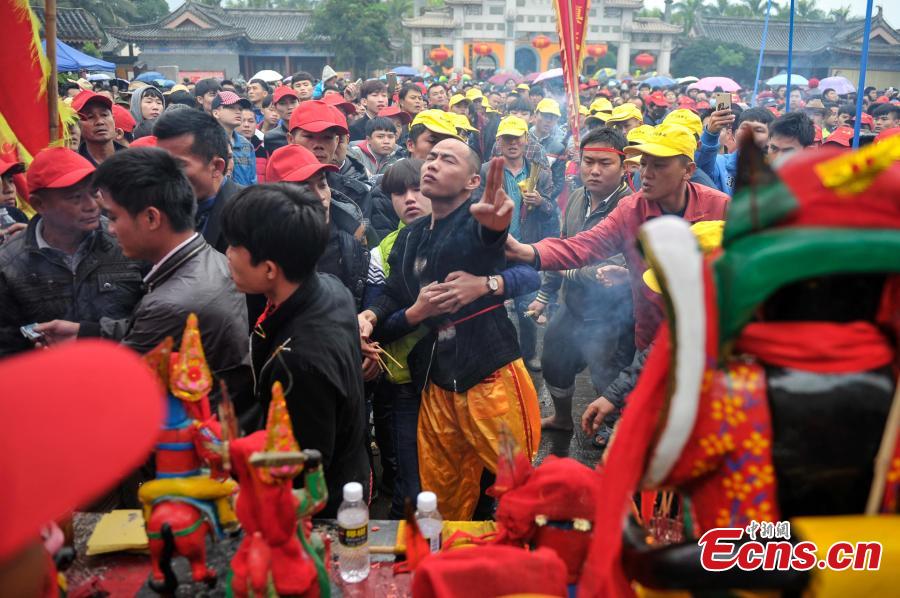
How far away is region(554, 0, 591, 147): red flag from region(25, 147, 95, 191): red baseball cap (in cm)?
488

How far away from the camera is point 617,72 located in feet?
139

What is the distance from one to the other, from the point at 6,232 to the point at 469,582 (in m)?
3.33

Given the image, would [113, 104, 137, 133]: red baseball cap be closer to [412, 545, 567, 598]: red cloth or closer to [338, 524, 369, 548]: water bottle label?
[338, 524, 369, 548]: water bottle label

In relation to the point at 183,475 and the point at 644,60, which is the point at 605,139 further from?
the point at 644,60

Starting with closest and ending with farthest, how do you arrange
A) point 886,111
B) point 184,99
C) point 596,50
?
point 184,99
point 886,111
point 596,50

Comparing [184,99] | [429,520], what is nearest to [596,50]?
[184,99]

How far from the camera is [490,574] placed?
1582mm

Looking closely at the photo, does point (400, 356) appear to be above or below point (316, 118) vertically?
below

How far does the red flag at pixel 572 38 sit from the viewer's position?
686 cm

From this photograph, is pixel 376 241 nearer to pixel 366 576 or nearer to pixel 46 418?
pixel 366 576

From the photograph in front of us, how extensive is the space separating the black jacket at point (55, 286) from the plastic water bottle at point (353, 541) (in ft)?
5.00

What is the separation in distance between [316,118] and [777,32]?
4546cm

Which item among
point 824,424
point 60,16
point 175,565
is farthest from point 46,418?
point 60,16

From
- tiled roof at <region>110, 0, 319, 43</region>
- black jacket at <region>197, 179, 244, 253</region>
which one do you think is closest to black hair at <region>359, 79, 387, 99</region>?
black jacket at <region>197, 179, 244, 253</region>
